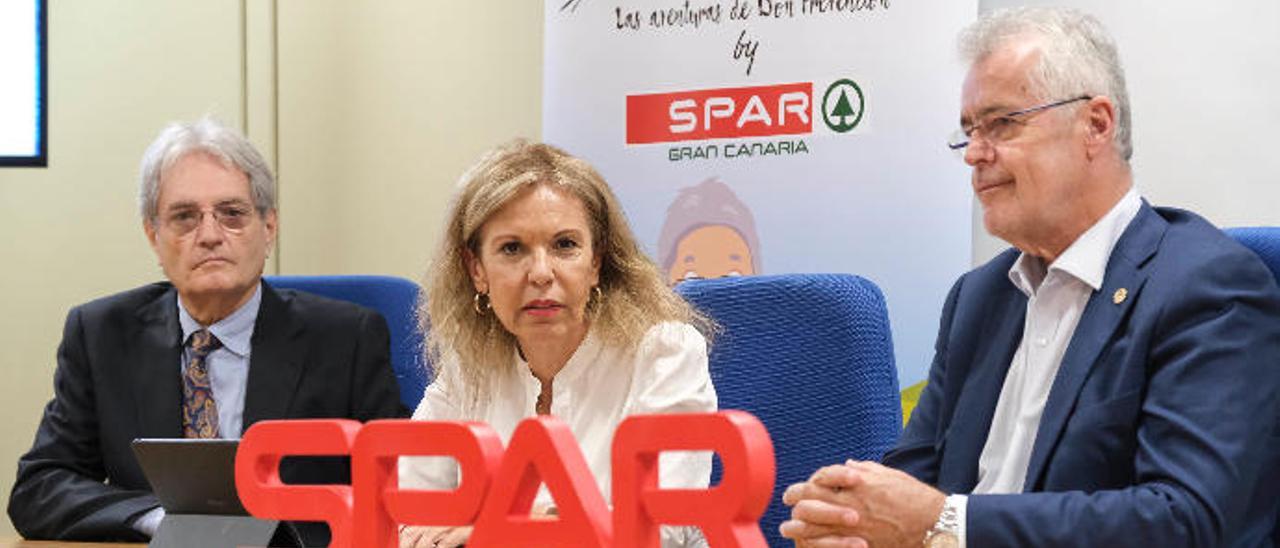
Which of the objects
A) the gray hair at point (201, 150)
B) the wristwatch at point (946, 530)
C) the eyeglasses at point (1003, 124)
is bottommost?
the wristwatch at point (946, 530)

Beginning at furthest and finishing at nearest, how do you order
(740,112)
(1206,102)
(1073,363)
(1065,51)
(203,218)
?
1. (740,112)
2. (1206,102)
3. (203,218)
4. (1065,51)
5. (1073,363)

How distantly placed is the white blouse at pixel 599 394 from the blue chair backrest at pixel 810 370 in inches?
3.4

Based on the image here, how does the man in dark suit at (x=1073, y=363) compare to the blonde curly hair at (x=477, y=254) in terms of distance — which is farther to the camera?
the blonde curly hair at (x=477, y=254)

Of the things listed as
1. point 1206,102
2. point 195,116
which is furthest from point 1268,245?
point 195,116

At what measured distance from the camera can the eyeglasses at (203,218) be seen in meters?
3.21

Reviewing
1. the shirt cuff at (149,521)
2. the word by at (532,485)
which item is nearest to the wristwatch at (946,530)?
the word by at (532,485)

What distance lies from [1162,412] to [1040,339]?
1.00ft

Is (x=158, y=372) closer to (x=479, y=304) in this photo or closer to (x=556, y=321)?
(x=479, y=304)

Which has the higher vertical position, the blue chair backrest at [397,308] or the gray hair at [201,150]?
the gray hair at [201,150]

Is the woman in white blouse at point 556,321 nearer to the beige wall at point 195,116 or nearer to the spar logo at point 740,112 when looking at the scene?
the spar logo at point 740,112

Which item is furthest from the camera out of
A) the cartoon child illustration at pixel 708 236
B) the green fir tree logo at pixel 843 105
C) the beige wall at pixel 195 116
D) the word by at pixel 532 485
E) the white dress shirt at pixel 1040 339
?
the beige wall at pixel 195 116

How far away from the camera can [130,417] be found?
3105 mm

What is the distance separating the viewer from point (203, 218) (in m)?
3.20

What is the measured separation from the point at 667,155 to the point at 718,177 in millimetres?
171
